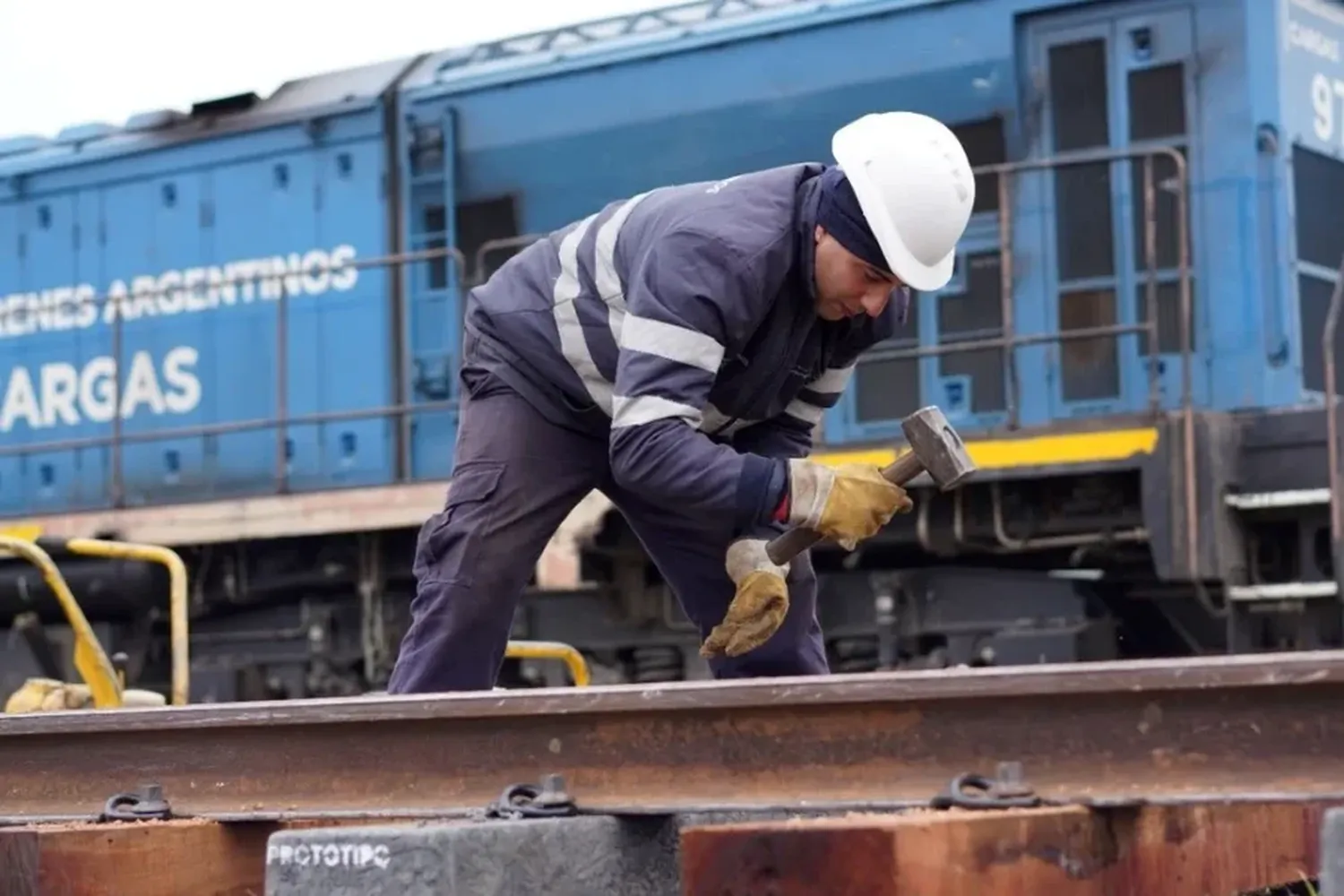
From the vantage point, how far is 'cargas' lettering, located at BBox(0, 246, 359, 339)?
9719 mm

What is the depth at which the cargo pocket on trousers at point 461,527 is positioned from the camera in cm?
388

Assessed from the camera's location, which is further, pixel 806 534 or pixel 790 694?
pixel 806 534

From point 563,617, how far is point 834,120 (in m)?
2.31

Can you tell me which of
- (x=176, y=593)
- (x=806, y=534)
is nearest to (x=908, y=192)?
(x=806, y=534)

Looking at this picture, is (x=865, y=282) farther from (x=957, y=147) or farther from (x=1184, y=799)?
(x=1184, y=799)

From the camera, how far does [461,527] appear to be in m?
3.91

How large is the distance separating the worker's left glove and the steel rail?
2.48 ft

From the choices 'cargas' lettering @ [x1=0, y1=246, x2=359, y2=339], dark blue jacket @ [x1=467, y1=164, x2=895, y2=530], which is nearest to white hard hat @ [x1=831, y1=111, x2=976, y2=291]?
dark blue jacket @ [x1=467, y1=164, x2=895, y2=530]

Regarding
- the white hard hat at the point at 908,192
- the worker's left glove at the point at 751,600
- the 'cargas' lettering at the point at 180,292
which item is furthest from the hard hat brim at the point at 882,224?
the 'cargas' lettering at the point at 180,292

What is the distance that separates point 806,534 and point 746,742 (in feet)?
3.15

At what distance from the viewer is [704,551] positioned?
4.06m

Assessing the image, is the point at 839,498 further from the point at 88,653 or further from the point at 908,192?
the point at 88,653

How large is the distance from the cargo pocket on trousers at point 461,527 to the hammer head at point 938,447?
0.83m

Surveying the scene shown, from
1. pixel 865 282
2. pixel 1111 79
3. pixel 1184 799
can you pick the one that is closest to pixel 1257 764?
pixel 1184 799
